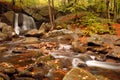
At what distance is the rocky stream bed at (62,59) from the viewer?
31.4ft

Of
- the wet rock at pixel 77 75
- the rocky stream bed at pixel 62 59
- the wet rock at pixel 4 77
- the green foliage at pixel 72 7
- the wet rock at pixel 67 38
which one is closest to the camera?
the wet rock at pixel 77 75

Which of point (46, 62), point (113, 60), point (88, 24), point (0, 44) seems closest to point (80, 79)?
point (46, 62)

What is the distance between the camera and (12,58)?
13992 mm

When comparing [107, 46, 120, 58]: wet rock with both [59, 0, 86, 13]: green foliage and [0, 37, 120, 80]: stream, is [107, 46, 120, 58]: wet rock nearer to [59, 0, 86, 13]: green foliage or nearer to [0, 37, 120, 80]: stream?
[0, 37, 120, 80]: stream

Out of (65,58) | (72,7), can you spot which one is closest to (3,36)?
(72,7)

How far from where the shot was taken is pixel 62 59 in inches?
527

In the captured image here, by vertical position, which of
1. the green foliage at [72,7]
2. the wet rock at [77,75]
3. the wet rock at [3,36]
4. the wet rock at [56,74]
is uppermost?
the green foliage at [72,7]

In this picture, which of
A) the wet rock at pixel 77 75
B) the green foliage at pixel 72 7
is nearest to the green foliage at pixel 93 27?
the green foliage at pixel 72 7

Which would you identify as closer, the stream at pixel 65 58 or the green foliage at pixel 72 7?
the stream at pixel 65 58

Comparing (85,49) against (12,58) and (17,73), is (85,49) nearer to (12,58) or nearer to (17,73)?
(12,58)

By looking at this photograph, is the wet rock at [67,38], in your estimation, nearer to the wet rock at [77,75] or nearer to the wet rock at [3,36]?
the wet rock at [3,36]

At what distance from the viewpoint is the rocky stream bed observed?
959 centimetres

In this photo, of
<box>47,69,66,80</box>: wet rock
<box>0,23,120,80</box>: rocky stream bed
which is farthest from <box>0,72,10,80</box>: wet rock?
<box>47,69,66,80</box>: wet rock

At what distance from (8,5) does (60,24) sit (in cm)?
769
